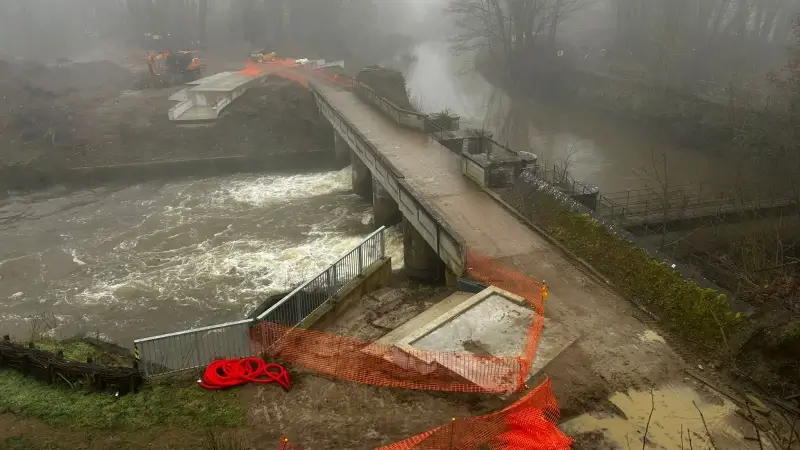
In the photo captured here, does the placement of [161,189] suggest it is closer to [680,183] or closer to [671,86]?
[680,183]

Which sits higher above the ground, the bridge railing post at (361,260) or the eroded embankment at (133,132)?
the bridge railing post at (361,260)

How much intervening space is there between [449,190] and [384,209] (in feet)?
20.4

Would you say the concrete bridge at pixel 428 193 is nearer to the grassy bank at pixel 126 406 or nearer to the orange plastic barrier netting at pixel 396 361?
the orange plastic barrier netting at pixel 396 361

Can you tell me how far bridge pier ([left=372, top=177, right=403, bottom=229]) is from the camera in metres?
26.9

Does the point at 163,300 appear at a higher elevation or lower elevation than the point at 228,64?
lower

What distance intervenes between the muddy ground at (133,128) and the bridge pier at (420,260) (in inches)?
863

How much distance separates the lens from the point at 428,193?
21.1m

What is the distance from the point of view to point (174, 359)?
39.2 feet

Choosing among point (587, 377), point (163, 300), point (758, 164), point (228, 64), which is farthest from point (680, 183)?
point (228, 64)

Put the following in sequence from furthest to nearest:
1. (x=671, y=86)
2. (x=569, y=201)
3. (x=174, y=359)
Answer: (x=671, y=86), (x=569, y=201), (x=174, y=359)

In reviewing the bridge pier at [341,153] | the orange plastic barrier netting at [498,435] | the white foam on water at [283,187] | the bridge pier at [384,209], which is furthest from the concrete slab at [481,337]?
the bridge pier at [341,153]

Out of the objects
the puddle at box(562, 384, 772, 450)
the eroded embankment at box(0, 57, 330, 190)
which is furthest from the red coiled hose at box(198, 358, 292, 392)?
the eroded embankment at box(0, 57, 330, 190)

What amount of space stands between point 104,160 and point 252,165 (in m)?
9.42

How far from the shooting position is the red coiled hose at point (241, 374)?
11047mm
